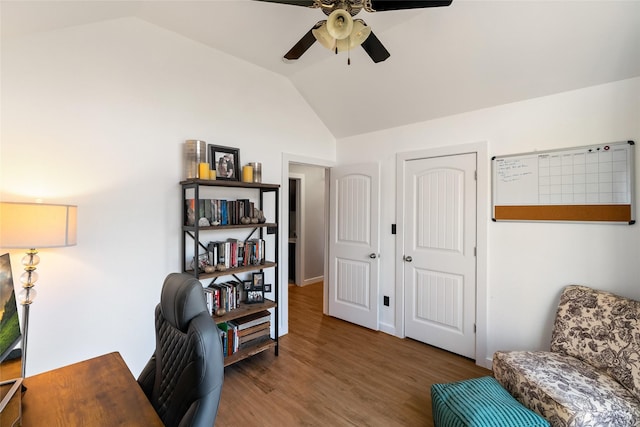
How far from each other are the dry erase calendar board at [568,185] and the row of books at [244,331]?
2.30 meters

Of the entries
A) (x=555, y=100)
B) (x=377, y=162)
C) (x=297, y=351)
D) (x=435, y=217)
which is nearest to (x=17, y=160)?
(x=297, y=351)

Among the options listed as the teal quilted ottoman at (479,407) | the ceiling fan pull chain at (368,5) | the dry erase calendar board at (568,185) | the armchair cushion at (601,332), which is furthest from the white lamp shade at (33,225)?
the armchair cushion at (601,332)

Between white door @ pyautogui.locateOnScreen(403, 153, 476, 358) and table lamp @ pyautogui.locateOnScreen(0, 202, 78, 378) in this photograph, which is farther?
white door @ pyautogui.locateOnScreen(403, 153, 476, 358)

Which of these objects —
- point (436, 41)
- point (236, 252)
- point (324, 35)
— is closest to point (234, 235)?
point (236, 252)

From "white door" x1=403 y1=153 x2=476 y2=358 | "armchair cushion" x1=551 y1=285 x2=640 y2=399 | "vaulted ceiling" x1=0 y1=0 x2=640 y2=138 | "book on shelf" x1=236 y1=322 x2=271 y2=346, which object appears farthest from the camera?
Answer: "white door" x1=403 y1=153 x2=476 y2=358

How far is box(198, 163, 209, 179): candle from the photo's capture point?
93.3 inches

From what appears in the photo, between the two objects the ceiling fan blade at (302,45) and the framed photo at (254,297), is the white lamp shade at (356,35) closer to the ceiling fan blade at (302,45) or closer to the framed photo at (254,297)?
the ceiling fan blade at (302,45)

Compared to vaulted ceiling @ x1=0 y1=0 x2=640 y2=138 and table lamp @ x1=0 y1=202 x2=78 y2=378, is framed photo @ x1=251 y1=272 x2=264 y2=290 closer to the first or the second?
table lamp @ x1=0 y1=202 x2=78 y2=378

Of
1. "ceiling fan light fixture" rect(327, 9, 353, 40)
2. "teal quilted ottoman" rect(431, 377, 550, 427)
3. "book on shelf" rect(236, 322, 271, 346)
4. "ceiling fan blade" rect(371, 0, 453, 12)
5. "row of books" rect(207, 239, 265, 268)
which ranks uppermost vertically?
"ceiling fan blade" rect(371, 0, 453, 12)

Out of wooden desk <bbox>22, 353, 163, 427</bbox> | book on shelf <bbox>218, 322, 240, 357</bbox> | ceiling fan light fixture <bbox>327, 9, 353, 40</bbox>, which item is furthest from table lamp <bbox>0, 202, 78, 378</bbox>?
ceiling fan light fixture <bbox>327, 9, 353, 40</bbox>

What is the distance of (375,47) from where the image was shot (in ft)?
6.03

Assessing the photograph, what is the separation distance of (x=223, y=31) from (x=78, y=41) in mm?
986

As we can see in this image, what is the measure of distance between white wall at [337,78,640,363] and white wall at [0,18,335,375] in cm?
241

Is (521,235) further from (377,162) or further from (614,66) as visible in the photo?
(377,162)
